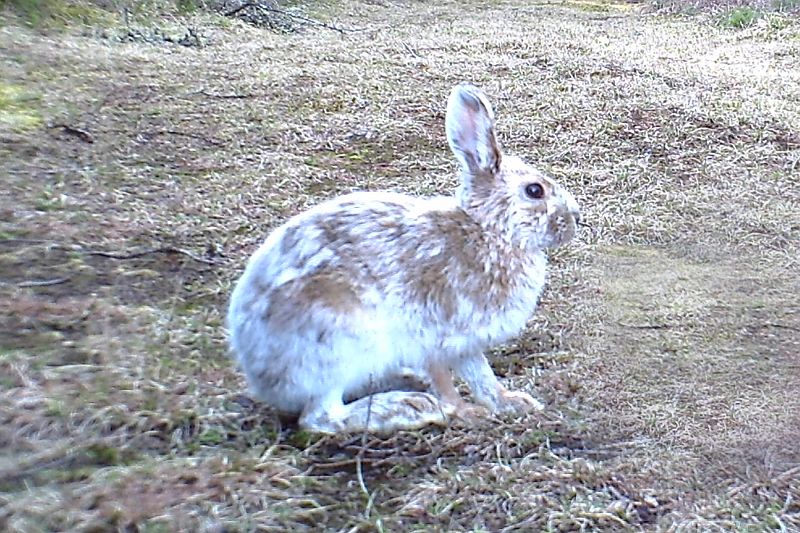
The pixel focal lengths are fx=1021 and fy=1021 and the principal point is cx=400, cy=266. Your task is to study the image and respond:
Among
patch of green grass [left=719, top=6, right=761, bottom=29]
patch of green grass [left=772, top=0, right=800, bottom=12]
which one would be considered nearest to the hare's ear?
patch of green grass [left=719, top=6, right=761, bottom=29]

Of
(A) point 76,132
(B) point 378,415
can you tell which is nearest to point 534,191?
(B) point 378,415

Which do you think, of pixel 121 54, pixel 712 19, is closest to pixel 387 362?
pixel 121 54

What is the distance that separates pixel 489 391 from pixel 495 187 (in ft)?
1.58

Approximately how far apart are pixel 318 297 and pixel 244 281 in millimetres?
233

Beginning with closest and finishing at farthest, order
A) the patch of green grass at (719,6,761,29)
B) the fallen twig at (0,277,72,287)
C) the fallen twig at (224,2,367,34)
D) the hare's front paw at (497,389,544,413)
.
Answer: the hare's front paw at (497,389,544,413) → the fallen twig at (0,277,72,287) → the patch of green grass at (719,6,761,29) → the fallen twig at (224,2,367,34)

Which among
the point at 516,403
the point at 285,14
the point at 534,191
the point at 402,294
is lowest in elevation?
the point at 285,14

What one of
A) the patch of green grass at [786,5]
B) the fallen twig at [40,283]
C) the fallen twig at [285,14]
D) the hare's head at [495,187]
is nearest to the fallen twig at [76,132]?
the fallen twig at [40,283]

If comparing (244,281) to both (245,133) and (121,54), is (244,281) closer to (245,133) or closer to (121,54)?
(245,133)

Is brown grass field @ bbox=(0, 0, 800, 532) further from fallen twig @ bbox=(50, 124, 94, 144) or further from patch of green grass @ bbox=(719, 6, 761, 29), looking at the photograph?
patch of green grass @ bbox=(719, 6, 761, 29)

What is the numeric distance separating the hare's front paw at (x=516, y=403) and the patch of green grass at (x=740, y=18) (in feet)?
21.7

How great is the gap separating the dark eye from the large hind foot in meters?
0.55

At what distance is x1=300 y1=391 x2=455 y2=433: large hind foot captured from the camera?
219cm

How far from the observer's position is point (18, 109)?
450 centimetres

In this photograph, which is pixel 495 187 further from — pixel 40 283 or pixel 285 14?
pixel 285 14
